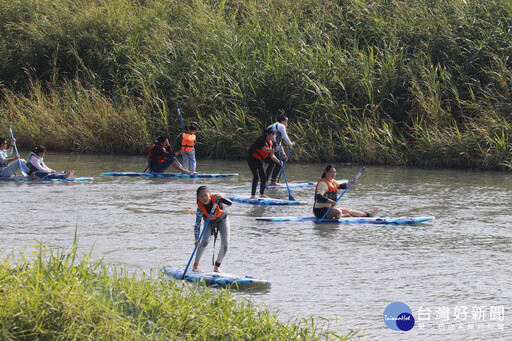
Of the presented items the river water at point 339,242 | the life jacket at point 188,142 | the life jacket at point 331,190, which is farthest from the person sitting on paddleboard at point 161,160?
the life jacket at point 331,190

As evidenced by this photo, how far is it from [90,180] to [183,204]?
4393 millimetres

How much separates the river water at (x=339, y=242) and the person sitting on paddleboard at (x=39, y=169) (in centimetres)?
52

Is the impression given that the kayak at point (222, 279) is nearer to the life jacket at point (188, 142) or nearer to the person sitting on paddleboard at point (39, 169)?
the person sitting on paddleboard at point (39, 169)

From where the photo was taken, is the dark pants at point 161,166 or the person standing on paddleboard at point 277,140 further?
the dark pants at point 161,166

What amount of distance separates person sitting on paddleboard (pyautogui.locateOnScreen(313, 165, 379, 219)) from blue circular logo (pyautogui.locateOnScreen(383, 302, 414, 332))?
5.13 m

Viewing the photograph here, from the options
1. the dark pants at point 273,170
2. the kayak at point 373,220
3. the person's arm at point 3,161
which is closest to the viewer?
the kayak at point 373,220

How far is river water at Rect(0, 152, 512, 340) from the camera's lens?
341 inches

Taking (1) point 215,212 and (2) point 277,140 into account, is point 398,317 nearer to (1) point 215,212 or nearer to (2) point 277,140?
(1) point 215,212

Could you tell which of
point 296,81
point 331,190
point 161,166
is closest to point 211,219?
point 331,190

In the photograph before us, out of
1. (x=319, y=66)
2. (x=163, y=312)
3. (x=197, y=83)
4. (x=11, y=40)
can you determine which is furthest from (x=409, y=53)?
(x=163, y=312)

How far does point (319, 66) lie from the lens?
25734 millimetres

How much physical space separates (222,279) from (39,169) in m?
11.3

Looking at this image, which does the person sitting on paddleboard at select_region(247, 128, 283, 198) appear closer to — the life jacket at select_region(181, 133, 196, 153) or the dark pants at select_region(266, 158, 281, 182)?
the dark pants at select_region(266, 158, 281, 182)

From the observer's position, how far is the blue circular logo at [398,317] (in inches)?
320
